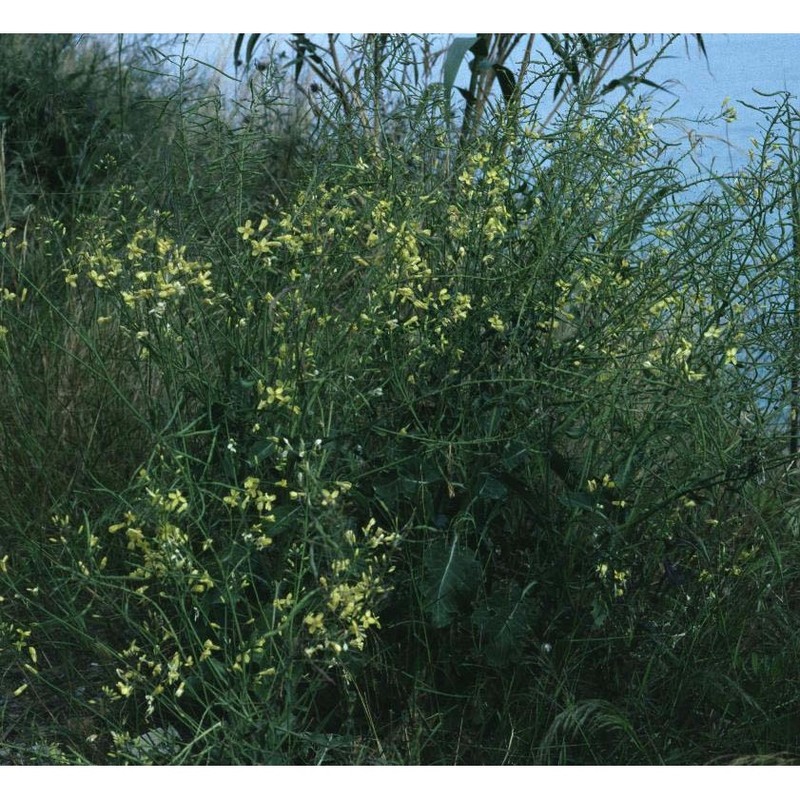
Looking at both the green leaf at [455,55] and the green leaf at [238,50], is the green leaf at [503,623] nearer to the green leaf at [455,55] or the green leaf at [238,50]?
the green leaf at [455,55]

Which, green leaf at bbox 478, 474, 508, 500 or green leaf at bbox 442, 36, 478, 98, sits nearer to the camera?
green leaf at bbox 478, 474, 508, 500

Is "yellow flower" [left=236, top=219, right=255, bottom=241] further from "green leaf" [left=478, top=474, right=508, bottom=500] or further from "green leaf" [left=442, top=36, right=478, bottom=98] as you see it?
"green leaf" [left=442, top=36, right=478, bottom=98]

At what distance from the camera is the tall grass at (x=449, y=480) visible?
7.75 ft

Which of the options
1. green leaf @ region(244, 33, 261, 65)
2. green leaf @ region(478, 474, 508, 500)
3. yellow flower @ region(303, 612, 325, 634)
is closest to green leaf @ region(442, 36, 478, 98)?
green leaf @ region(244, 33, 261, 65)

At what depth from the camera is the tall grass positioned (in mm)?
2363

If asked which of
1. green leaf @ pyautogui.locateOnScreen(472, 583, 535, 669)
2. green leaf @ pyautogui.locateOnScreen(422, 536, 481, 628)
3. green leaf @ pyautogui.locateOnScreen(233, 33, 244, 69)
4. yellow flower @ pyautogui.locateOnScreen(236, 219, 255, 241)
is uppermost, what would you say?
green leaf @ pyautogui.locateOnScreen(233, 33, 244, 69)

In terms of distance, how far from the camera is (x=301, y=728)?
97.8 inches

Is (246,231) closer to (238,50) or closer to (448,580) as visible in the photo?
(448,580)

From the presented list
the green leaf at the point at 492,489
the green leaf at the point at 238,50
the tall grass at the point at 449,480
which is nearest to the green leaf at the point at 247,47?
the green leaf at the point at 238,50

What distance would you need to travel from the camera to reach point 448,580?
2371mm
